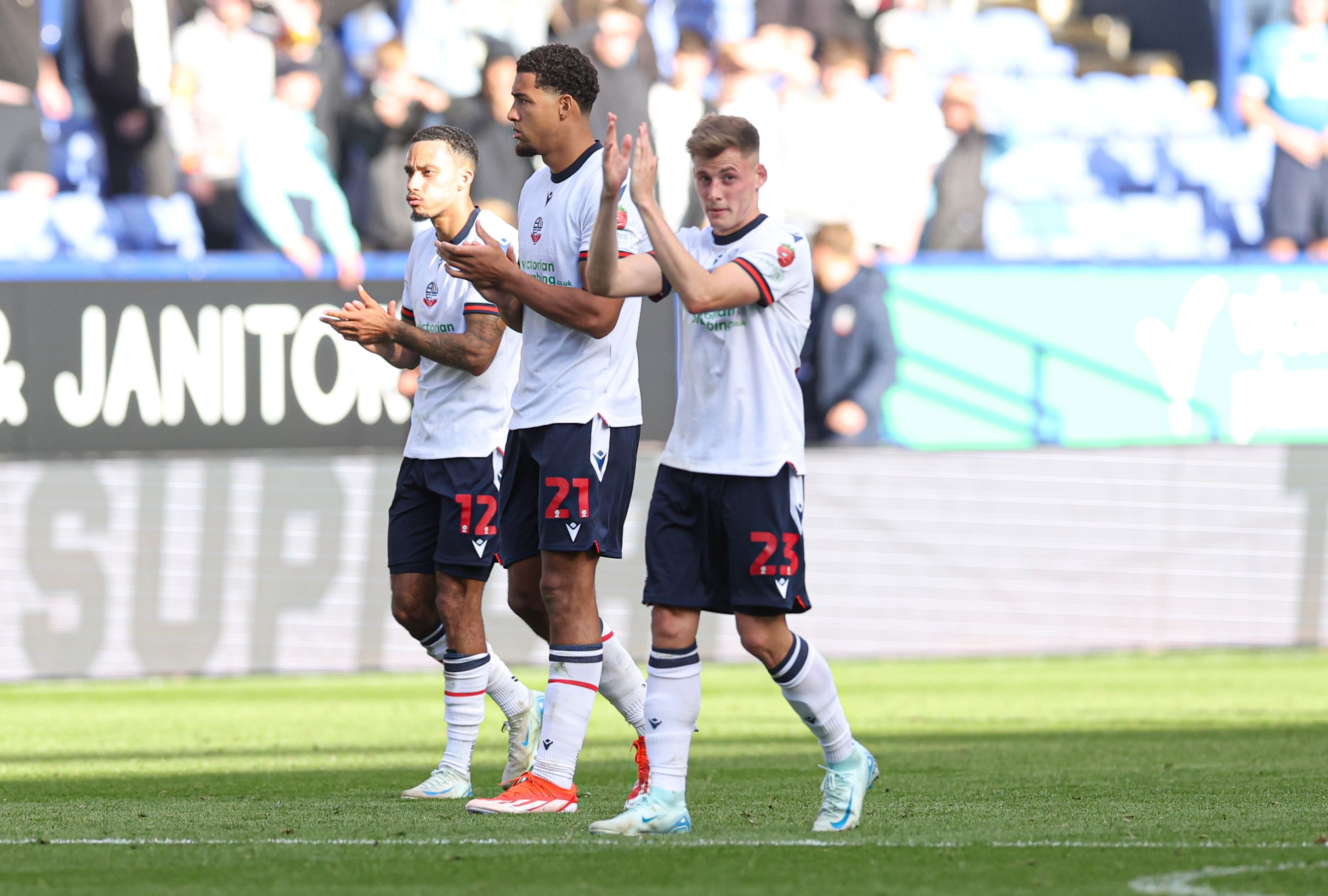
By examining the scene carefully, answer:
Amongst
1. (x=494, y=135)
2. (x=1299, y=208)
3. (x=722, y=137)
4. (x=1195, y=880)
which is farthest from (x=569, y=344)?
(x=1299, y=208)

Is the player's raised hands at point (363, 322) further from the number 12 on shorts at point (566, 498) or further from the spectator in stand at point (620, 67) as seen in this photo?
the spectator in stand at point (620, 67)

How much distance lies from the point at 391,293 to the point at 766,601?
9028 mm

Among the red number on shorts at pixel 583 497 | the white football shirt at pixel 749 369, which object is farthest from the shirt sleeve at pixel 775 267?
the red number on shorts at pixel 583 497

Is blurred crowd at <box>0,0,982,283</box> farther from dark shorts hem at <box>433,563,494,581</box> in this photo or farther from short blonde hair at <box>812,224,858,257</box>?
dark shorts hem at <box>433,563,494,581</box>

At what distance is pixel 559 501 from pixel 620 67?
957 cm

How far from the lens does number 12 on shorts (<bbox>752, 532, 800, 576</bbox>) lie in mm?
5043

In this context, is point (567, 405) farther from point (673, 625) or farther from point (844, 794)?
point (844, 794)

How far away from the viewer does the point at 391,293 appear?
44.7 feet

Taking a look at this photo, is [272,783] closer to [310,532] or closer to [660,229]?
[660,229]

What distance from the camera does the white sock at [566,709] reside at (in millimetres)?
5602

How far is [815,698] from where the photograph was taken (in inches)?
203

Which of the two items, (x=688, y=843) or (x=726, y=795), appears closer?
(x=688, y=843)

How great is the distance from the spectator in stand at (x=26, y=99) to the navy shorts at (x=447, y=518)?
8.24 metres

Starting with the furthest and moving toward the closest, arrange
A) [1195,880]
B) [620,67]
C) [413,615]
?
[620,67]
[413,615]
[1195,880]
